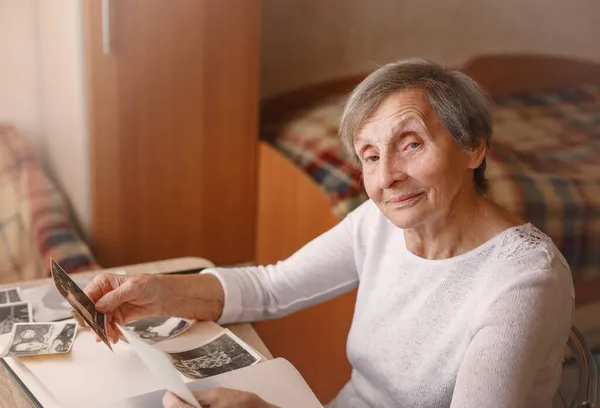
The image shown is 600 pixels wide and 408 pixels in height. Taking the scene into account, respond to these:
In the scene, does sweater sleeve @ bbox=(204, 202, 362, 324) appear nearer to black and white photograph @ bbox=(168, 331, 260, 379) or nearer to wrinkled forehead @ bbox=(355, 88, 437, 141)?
black and white photograph @ bbox=(168, 331, 260, 379)

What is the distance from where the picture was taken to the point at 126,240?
2.46 meters

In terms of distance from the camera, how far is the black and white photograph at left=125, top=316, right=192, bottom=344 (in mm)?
1254

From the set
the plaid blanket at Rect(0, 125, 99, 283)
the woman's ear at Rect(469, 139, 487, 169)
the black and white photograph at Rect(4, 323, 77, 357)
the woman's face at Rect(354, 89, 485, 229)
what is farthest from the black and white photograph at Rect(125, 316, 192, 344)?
the plaid blanket at Rect(0, 125, 99, 283)

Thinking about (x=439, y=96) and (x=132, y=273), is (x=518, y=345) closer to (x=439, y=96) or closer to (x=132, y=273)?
(x=439, y=96)

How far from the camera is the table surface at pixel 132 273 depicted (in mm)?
1087

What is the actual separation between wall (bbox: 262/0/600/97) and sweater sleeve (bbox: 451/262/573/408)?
2025 mm

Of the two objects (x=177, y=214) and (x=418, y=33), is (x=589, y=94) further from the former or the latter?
(x=177, y=214)

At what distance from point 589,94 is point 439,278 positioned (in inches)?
109

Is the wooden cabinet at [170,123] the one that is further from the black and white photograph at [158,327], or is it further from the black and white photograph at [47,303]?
the black and white photograph at [158,327]

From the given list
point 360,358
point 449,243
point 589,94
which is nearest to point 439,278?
point 449,243

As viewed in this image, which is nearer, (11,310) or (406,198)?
(406,198)

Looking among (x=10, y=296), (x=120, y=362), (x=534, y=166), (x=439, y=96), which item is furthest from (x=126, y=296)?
(x=534, y=166)

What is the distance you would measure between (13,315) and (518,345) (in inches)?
32.9

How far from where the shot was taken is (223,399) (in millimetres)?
992
